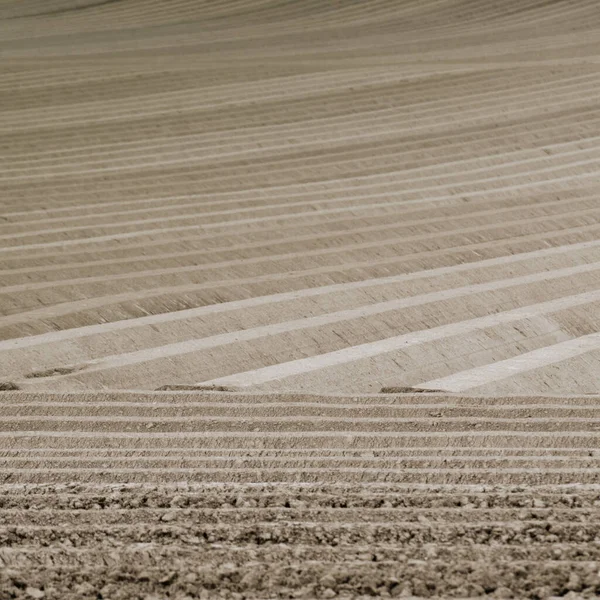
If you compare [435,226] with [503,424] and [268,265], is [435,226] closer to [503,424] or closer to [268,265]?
[268,265]

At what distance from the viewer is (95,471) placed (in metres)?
3.99

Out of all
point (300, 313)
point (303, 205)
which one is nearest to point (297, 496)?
point (300, 313)

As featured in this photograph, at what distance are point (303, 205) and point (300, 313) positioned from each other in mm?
2354

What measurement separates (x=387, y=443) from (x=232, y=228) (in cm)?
413

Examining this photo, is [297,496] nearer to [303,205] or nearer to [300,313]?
[300,313]

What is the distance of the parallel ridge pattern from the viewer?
243 inches

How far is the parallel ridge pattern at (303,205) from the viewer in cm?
616

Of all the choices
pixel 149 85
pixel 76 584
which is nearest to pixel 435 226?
pixel 149 85

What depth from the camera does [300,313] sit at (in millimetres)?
6715

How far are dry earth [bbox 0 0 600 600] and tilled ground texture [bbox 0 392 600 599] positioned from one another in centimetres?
1

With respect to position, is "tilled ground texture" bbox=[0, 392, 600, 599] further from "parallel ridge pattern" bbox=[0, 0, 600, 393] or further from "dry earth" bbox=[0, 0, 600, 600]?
"parallel ridge pattern" bbox=[0, 0, 600, 393]

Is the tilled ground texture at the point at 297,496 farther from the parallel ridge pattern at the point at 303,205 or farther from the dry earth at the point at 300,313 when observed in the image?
the parallel ridge pattern at the point at 303,205

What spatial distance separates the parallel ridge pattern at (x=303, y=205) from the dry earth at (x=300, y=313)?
31mm

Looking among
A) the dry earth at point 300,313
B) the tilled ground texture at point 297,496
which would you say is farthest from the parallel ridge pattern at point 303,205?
the tilled ground texture at point 297,496
